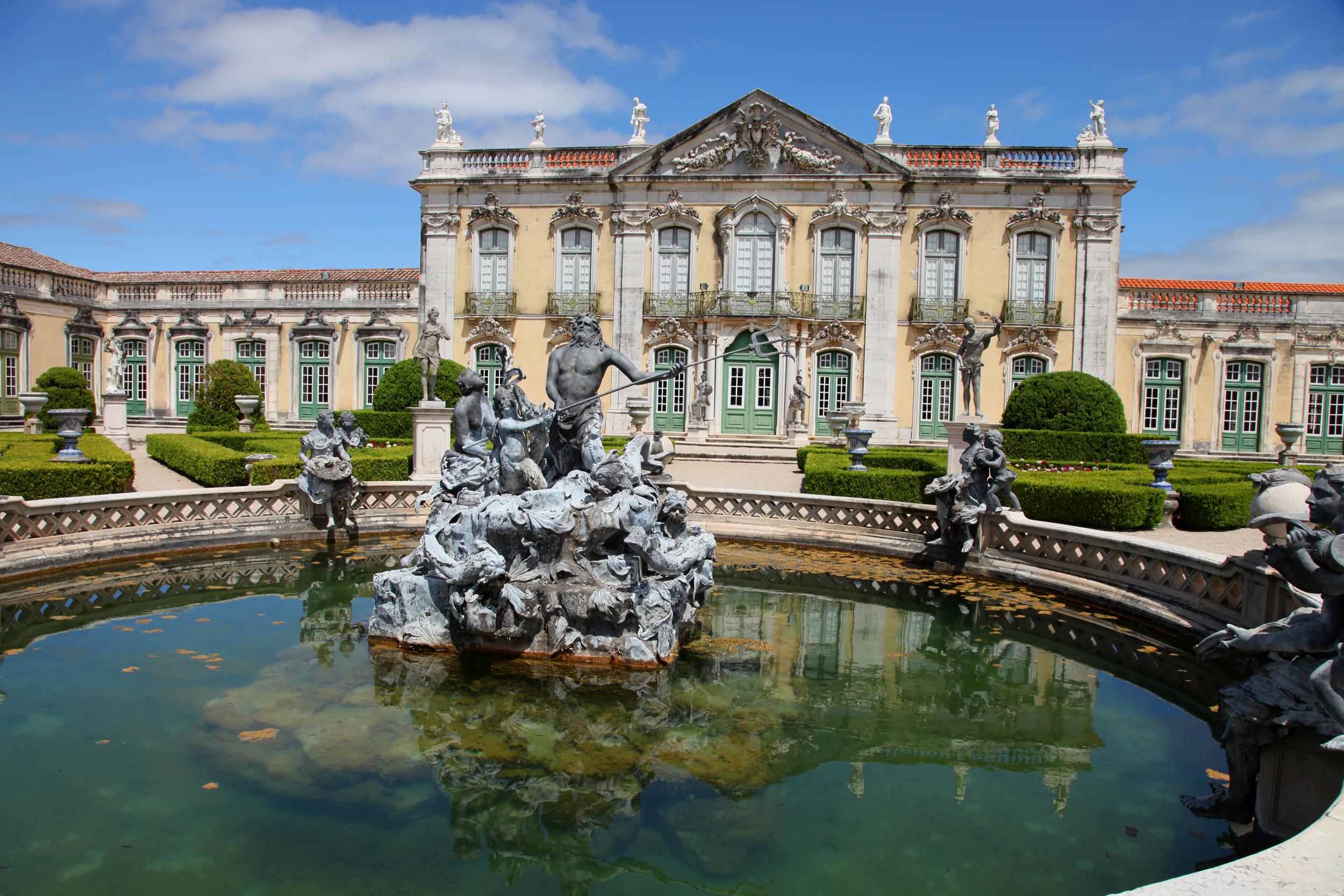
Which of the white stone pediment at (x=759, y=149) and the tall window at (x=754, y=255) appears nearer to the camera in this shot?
the white stone pediment at (x=759, y=149)

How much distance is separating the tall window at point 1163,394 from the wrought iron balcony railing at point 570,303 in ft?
53.6

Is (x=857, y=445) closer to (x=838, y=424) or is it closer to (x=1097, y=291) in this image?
(x=838, y=424)

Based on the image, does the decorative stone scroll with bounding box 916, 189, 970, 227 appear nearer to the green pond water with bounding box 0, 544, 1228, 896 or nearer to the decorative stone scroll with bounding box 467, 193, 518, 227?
the decorative stone scroll with bounding box 467, 193, 518, 227

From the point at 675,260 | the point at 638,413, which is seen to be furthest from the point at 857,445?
the point at 675,260

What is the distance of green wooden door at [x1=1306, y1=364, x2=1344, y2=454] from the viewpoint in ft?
82.0

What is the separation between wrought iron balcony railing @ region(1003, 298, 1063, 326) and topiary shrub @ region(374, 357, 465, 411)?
1565 centimetres

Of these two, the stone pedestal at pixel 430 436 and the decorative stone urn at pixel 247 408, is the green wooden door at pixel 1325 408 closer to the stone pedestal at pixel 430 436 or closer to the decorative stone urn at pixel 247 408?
the stone pedestal at pixel 430 436

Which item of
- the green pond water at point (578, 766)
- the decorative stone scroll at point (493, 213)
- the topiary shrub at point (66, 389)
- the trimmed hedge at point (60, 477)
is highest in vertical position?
the decorative stone scroll at point (493, 213)

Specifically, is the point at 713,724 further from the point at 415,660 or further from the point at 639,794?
the point at 415,660

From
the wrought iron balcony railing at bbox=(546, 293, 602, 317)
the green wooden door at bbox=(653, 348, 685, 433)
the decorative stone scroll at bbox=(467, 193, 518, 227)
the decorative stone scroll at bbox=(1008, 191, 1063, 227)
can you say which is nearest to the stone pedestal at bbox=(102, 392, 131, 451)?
the decorative stone scroll at bbox=(467, 193, 518, 227)

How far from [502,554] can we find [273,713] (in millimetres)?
2077

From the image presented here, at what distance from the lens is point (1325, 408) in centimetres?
2509

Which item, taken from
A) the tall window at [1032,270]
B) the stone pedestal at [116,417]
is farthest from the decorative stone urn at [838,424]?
the stone pedestal at [116,417]

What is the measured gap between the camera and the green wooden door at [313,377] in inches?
1125
